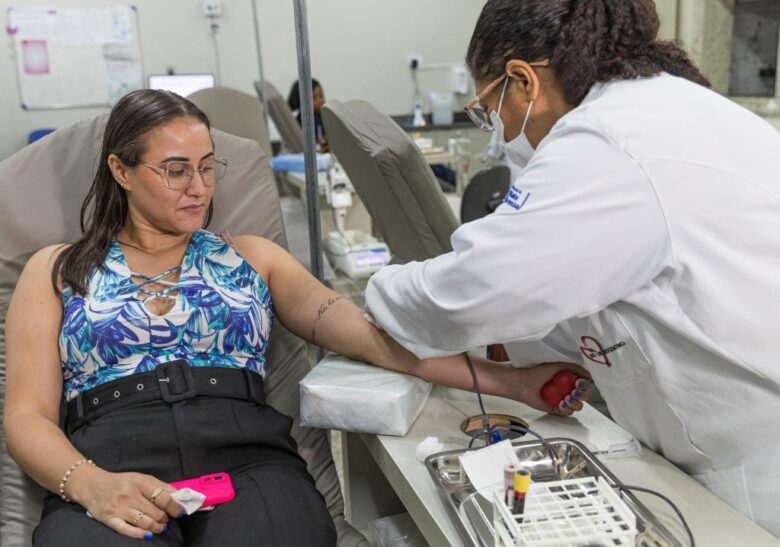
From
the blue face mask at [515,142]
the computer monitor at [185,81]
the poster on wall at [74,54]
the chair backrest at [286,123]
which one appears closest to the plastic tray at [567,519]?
the blue face mask at [515,142]

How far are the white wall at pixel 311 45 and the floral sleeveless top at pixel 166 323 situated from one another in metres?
4.70

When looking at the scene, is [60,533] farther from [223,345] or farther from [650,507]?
[650,507]

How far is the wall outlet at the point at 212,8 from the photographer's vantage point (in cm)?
563

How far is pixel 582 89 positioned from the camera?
1060 millimetres

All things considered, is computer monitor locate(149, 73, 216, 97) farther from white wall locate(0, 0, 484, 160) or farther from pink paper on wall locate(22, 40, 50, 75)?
pink paper on wall locate(22, 40, 50, 75)

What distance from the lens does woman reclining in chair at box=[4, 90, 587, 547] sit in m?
1.16

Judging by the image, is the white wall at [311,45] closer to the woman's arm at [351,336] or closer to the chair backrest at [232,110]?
the chair backrest at [232,110]

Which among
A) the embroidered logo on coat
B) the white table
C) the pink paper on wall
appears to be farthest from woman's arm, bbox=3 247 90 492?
the pink paper on wall

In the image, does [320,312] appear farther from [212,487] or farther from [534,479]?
[534,479]

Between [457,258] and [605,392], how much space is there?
1.19 feet

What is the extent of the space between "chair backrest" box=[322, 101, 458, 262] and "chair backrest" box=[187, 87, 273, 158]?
1.61m

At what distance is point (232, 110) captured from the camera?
3621 millimetres

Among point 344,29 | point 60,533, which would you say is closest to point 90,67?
point 344,29

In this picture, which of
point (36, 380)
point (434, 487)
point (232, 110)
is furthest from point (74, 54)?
point (434, 487)
